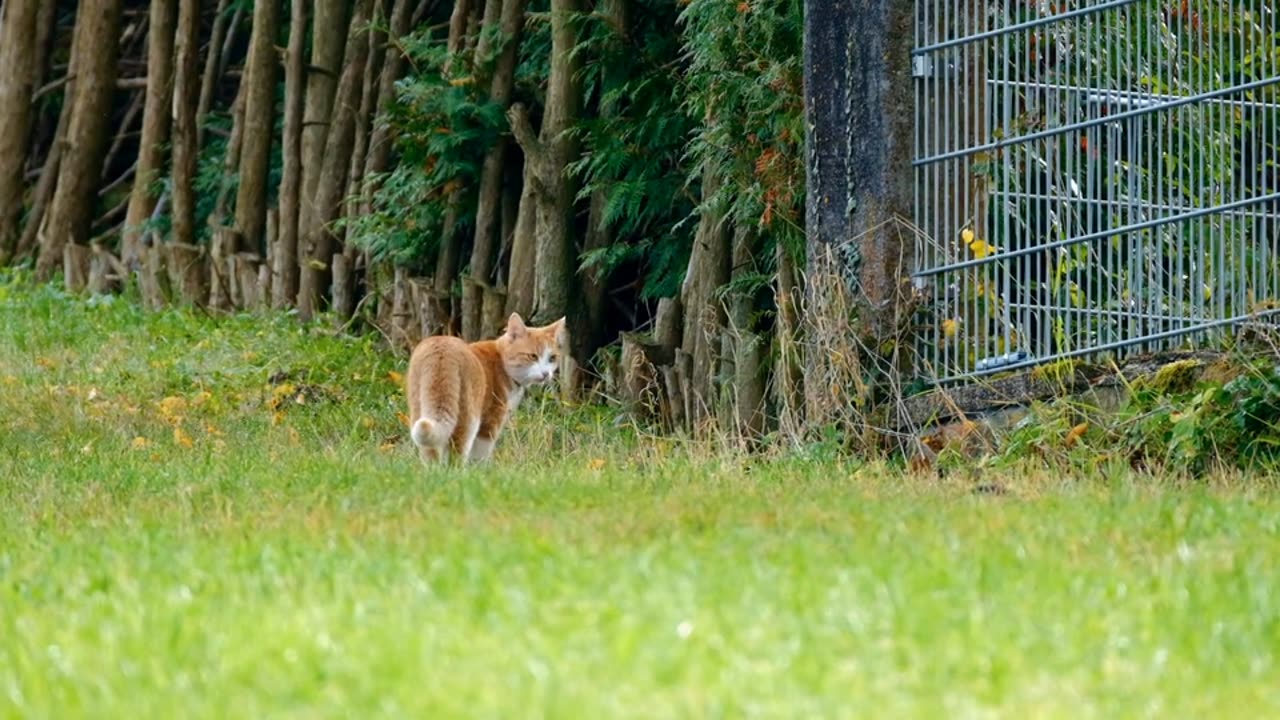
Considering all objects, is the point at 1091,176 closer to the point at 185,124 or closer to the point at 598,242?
the point at 598,242

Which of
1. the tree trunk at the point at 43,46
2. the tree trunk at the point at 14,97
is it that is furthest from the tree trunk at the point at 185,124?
the tree trunk at the point at 43,46

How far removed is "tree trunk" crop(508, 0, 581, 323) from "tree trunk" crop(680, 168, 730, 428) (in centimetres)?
203

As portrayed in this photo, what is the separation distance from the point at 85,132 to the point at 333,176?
653 cm

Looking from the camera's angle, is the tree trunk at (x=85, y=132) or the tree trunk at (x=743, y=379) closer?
the tree trunk at (x=743, y=379)

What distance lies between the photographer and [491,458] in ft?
43.1

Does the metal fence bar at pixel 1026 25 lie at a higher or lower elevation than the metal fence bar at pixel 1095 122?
higher

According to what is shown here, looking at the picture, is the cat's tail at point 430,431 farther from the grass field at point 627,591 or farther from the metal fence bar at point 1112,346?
the metal fence bar at point 1112,346

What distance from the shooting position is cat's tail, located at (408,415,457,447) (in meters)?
12.1

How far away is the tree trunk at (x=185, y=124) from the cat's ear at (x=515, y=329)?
11139 mm

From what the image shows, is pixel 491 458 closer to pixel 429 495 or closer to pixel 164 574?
pixel 429 495

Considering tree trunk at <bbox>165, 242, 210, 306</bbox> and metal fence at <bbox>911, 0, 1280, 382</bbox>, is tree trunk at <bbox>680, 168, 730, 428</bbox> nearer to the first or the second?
metal fence at <bbox>911, 0, 1280, 382</bbox>

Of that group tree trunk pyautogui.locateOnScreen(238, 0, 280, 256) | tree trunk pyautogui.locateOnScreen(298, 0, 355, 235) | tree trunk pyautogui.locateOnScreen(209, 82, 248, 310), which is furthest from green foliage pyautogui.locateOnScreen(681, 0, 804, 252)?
tree trunk pyautogui.locateOnScreen(209, 82, 248, 310)

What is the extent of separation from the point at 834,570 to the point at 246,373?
10.9m

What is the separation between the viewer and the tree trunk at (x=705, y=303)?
588 inches
